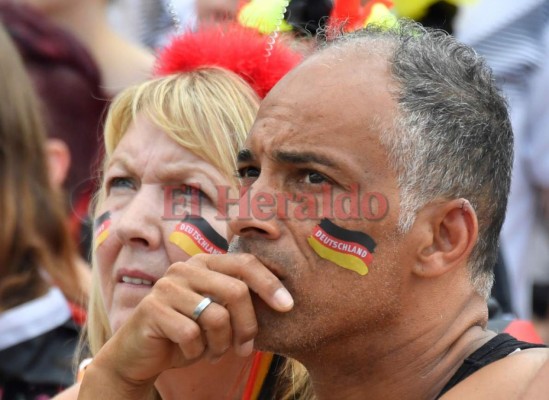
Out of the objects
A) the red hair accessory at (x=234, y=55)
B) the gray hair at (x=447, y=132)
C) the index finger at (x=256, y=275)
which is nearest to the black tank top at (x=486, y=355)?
the gray hair at (x=447, y=132)

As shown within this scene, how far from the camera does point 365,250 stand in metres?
2.55

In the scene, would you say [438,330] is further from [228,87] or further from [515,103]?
[515,103]

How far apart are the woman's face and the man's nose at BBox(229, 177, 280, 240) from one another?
1.88ft

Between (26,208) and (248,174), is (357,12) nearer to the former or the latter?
(248,174)

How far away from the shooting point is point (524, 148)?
5164mm

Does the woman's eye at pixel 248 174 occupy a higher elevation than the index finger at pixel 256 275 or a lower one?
higher

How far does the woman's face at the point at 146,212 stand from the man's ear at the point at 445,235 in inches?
31.6

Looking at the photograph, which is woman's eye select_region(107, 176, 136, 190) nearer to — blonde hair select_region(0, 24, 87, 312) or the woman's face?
the woman's face

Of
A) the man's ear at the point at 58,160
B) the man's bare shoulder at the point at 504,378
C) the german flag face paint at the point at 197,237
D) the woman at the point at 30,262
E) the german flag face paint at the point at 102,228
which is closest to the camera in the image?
the man's bare shoulder at the point at 504,378

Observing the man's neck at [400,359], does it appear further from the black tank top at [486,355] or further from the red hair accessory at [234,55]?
the red hair accessory at [234,55]

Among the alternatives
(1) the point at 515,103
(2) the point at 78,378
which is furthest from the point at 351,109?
(1) the point at 515,103

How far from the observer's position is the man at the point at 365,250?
2549 millimetres

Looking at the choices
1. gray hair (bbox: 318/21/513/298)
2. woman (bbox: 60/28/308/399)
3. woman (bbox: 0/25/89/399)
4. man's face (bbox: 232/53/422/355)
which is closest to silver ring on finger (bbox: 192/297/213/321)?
man's face (bbox: 232/53/422/355)

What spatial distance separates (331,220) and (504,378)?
0.52 metres
